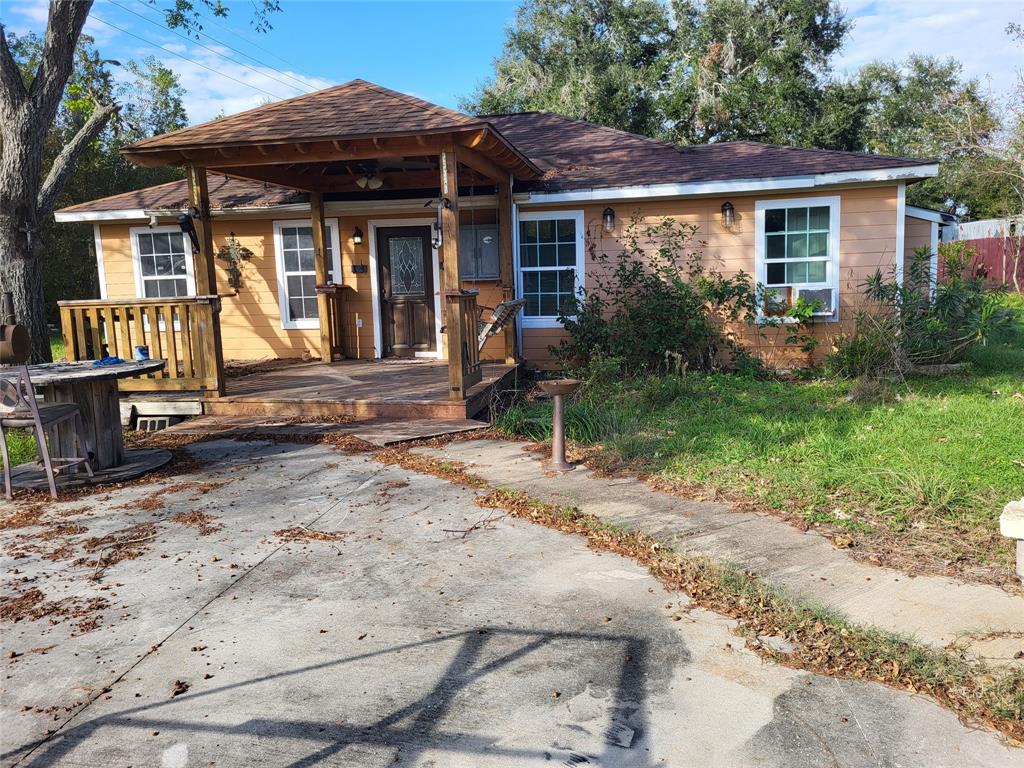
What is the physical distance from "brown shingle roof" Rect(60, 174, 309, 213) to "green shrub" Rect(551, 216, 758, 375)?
14.4 ft

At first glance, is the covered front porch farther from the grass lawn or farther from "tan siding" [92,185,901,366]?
the grass lawn

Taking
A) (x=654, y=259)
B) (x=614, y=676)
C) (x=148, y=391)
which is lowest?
(x=614, y=676)

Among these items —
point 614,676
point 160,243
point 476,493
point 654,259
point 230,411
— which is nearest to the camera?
point 614,676

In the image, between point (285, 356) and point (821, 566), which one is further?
point (285, 356)

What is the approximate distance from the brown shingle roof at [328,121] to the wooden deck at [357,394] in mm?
2521

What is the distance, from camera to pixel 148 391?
796cm

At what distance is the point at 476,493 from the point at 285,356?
22.9 ft

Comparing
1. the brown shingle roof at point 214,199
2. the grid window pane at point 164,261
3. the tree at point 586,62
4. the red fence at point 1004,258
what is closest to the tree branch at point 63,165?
the brown shingle roof at point 214,199

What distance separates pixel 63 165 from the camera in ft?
30.1

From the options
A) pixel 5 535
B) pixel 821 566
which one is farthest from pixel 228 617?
pixel 821 566

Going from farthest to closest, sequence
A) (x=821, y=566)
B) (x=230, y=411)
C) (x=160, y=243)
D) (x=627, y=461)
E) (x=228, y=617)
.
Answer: (x=160, y=243), (x=230, y=411), (x=627, y=461), (x=821, y=566), (x=228, y=617)

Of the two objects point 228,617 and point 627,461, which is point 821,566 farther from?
point 228,617

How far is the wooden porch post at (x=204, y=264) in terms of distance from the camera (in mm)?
7660

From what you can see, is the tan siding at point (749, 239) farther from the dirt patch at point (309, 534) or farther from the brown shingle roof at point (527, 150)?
the dirt patch at point (309, 534)
